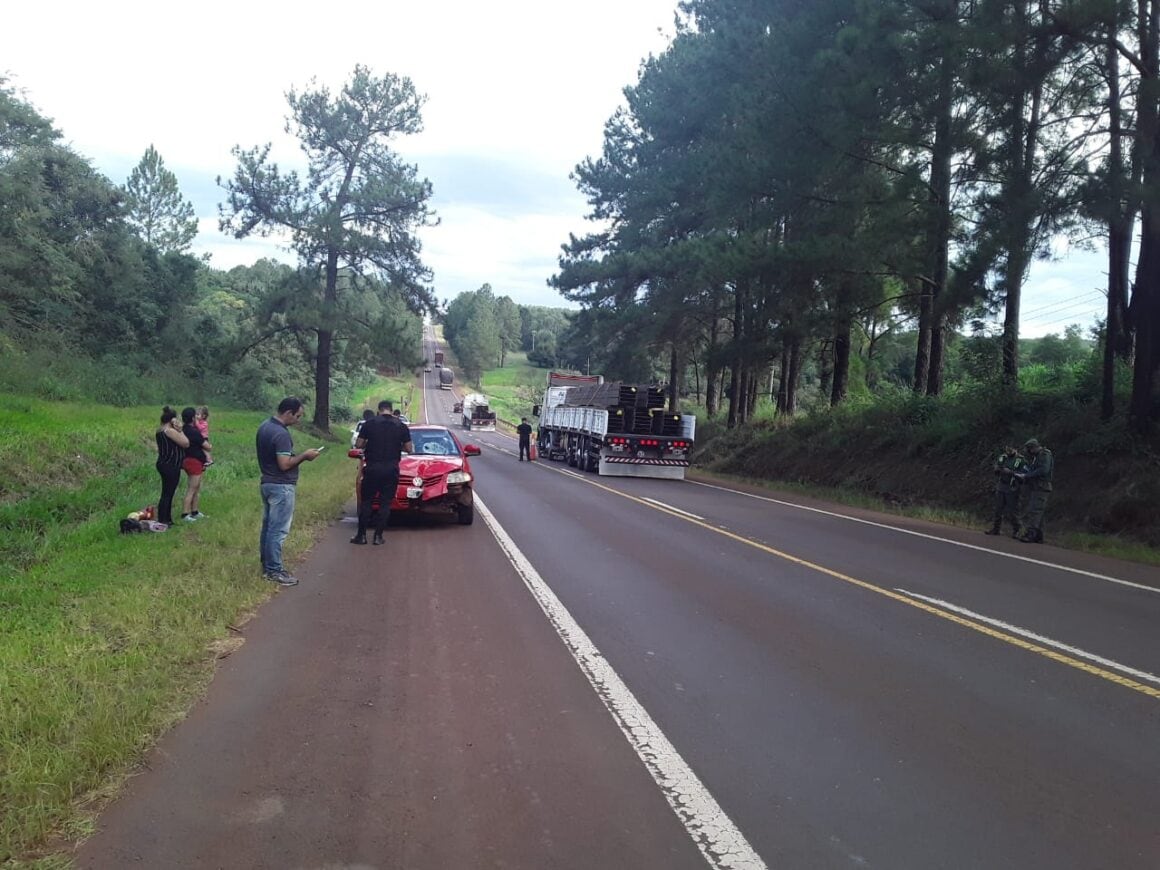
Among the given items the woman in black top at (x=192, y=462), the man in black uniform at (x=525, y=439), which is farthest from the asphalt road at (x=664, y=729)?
the man in black uniform at (x=525, y=439)

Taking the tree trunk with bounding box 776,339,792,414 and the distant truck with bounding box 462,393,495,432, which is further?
the distant truck with bounding box 462,393,495,432

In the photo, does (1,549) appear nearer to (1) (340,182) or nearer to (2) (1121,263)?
(2) (1121,263)

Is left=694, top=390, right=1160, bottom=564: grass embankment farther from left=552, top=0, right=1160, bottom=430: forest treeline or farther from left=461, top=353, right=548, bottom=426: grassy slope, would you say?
left=461, top=353, right=548, bottom=426: grassy slope

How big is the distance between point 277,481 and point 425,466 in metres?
4.14

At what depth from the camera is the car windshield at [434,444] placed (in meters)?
13.5

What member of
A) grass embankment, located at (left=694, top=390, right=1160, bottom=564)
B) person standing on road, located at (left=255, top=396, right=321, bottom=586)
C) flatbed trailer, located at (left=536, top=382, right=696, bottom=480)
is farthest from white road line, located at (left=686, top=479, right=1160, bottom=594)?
person standing on road, located at (left=255, top=396, right=321, bottom=586)

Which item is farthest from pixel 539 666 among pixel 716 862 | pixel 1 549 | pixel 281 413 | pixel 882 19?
pixel 882 19

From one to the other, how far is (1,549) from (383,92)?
30.2m

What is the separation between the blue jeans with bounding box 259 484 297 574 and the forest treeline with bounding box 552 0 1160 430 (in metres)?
12.9

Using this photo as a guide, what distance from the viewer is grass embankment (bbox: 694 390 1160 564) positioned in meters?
14.8

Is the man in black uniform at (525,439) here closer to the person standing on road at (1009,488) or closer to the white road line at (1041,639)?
the person standing on road at (1009,488)

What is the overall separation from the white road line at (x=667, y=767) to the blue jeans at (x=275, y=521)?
3054mm

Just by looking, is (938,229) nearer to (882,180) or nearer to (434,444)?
(882,180)

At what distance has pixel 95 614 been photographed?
22.2 ft
